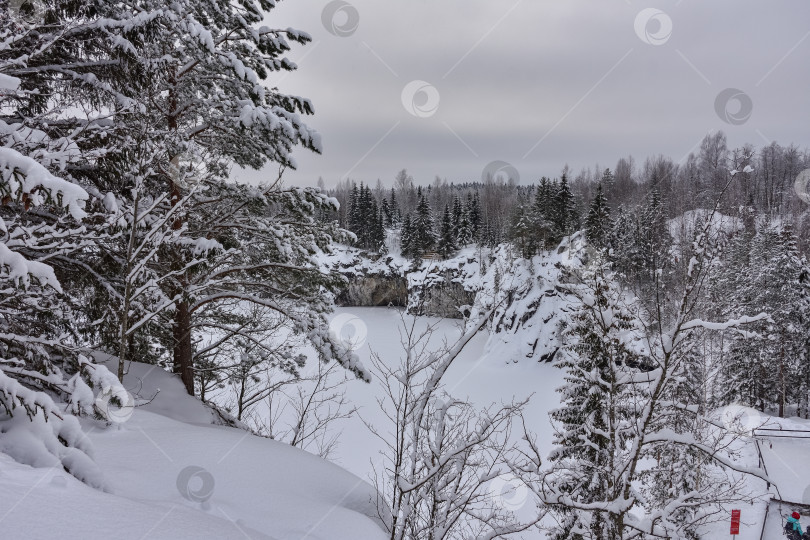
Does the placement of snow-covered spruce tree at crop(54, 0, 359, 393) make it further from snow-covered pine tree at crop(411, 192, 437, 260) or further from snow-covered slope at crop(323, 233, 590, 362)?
snow-covered pine tree at crop(411, 192, 437, 260)

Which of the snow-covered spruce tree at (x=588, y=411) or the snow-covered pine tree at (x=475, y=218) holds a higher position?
the snow-covered pine tree at (x=475, y=218)

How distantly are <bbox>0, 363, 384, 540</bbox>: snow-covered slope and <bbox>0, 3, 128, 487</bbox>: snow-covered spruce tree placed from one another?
1.27ft

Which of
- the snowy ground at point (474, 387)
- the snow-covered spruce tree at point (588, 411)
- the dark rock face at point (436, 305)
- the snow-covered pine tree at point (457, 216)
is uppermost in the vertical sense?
the snow-covered pine tree at point (457, 216)

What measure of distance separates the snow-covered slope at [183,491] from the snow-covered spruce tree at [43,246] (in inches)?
15.3

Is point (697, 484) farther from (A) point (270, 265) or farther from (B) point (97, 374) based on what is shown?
(B) point (97, 374)

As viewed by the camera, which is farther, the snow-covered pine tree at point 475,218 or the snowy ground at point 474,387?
the snow-covered pine tree at point 475,218

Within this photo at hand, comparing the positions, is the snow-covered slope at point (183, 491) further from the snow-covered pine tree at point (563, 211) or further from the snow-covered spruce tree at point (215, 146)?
the snow-covered pine tree at point (563, 211)

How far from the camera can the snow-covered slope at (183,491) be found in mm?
2396

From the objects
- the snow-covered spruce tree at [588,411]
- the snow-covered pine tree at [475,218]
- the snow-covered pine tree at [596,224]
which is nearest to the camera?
the snow-covered spruce tree at [588,411]

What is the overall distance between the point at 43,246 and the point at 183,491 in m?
2.64

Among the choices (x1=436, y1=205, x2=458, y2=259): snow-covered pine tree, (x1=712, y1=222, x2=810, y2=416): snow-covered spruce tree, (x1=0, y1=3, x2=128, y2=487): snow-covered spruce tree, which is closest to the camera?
(x1=0, y1=3, x2=128, y2=487): snow-covered spruce tree

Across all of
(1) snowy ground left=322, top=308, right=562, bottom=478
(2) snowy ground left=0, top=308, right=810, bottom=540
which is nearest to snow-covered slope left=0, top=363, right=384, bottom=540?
(2) snowy ground left=0, top=308, right=810, bottom=540

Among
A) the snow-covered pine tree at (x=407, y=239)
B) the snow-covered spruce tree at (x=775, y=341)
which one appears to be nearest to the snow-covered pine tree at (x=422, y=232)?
the snow-covered pine tree at (x=407, y=239)

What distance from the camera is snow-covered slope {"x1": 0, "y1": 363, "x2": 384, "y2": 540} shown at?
2.40m
